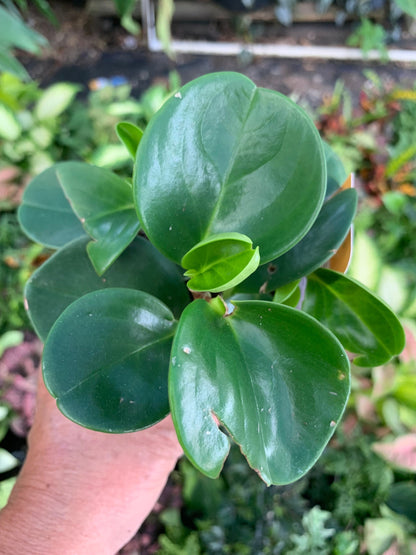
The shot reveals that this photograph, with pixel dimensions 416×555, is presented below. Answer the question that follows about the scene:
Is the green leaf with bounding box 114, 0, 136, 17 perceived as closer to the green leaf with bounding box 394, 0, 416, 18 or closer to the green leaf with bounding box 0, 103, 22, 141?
the green leaf with bounding box 0, 103, 22, 141

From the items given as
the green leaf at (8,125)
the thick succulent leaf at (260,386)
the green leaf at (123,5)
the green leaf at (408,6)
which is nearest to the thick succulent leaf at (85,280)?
the thick succulent leaf at (260,386)

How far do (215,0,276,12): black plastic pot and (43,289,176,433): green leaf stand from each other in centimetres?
247

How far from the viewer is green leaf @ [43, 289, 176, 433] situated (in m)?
0.45

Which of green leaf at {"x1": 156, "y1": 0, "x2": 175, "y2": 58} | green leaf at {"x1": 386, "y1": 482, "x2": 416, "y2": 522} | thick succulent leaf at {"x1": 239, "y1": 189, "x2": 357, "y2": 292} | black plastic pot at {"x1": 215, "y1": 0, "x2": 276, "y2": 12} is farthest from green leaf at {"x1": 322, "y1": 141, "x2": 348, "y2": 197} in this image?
black plastic pot at {"x1": 215, "y1": 0, "x2": 276, "y2": 12}

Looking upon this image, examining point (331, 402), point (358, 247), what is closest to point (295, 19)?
point (358, 247)

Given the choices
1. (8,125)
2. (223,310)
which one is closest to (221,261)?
(223,310)

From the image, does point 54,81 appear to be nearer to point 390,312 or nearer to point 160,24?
point 160,24

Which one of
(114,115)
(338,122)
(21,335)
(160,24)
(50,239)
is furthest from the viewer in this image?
(160,24)

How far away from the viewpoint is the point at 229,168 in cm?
48

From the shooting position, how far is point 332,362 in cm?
44

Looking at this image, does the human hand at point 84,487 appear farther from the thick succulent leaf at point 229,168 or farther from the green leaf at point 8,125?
the green leaf at point 8,125

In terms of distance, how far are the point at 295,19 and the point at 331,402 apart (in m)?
2.74

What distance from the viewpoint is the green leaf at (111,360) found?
45 centimetres

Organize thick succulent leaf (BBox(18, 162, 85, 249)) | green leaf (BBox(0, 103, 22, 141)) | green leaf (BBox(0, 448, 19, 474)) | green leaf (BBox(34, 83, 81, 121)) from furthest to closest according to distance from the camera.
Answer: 1. green leaf (BBox(34, 83, 81, 121))
2. green leaf (BBox(0, 103, 22, 141))
3. green leaf (BBox(0, 448, 19, 474))
4. thick succulent leaf (BBox(18, 162, 85, 249))
